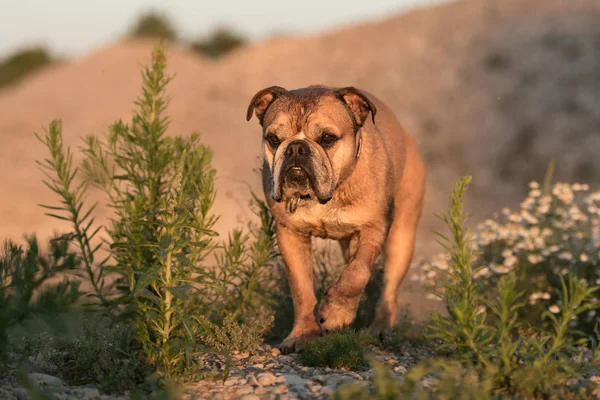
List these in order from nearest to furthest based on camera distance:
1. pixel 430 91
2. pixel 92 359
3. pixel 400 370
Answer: pixel 92 359 < pixel 400 370 < pixel 430 91

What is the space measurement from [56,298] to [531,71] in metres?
27.3

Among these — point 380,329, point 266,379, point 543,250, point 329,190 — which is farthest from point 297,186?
point 543,250

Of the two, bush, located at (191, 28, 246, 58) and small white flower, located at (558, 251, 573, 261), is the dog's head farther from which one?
bush, located at (191, 28, 246, 58)

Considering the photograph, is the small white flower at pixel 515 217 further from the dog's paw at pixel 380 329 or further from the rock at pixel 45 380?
the rock at pixel 45 380

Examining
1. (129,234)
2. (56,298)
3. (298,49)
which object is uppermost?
(298,49)

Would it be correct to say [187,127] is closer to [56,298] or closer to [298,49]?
[298,49]

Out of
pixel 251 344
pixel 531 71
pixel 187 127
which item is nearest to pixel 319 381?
pixel 251 344

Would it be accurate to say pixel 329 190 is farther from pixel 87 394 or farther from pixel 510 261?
pixel 510 261

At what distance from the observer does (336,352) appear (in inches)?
213

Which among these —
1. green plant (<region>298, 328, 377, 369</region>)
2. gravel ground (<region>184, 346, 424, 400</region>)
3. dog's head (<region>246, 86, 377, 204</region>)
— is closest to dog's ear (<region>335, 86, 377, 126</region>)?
dog's head (<region>246, 86, 377, 204</region>)

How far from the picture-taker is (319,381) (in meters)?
4.88

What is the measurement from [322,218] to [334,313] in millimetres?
786

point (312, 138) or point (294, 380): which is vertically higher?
point (312, 138)

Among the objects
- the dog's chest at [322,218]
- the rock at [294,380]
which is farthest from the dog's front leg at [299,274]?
the rock at [294,380]
